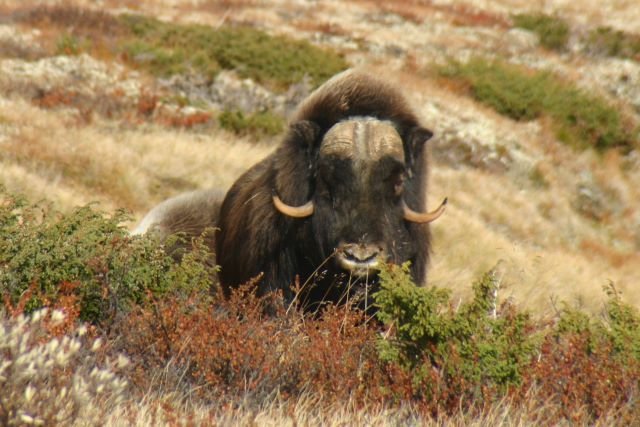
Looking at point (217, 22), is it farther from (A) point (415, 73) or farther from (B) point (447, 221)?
(B) point (447, 221)

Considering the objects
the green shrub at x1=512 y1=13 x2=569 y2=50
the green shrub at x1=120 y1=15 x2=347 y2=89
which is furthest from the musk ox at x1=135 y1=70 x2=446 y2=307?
the green shrub at x1=512 y1=13 x2=569 y2=50

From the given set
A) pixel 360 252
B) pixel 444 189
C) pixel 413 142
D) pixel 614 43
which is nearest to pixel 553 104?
pixel 614 43

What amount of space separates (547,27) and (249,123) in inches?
721

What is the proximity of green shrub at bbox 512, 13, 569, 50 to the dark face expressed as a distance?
27.6 m

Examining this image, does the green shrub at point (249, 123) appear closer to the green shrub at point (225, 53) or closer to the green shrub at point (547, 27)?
the green shrub at point (225, 53)

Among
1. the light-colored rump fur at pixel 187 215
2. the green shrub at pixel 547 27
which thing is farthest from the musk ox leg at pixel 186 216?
the green shrub at pixel 547 27

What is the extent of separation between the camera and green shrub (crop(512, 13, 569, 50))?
104ft

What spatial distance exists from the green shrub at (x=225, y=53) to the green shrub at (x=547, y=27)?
34.9 ft

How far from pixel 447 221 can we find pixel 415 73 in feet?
41.1

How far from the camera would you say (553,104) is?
2508 cm

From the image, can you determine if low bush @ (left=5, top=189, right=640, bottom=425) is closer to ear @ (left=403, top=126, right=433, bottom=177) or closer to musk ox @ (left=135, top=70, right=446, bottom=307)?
musk ox @ (left=135, top=70, right=446, bottom=307)

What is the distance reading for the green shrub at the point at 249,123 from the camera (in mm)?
17828

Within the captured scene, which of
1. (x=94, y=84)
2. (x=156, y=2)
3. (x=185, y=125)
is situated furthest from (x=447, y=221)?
(x=156, y=2)

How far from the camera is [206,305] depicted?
4.75 meters
